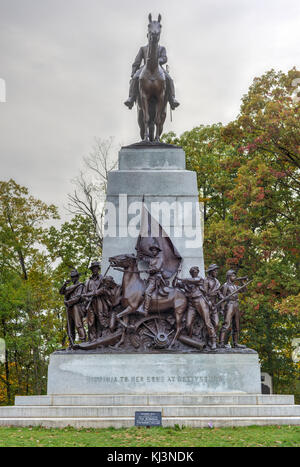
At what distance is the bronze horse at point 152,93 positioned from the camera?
59.9 feet

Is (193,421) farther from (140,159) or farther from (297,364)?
(297,364)

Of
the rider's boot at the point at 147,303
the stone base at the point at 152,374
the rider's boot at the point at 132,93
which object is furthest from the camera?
the rider's boot at the point at 132,93

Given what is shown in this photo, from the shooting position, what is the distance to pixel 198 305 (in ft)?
51.8

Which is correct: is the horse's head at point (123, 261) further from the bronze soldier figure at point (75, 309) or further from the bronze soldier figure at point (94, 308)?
the bronze soldier figure at point (75, 309)

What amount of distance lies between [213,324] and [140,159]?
5.79 m

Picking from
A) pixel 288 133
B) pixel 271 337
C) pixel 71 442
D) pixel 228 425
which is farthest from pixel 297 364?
pixel 71 442

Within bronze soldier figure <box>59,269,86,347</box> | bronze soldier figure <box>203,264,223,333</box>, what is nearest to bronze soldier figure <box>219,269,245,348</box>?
bronze soldier figure <box>203,264,223,333</box>

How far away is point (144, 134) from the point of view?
19984 mm

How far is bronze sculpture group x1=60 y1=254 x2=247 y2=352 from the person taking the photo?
51.8 ft

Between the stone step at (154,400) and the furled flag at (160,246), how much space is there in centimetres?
367

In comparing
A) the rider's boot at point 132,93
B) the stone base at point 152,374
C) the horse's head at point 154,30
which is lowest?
the stone base at point 152,374

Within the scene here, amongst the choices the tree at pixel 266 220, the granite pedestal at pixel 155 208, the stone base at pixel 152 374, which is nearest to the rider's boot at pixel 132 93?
the granite pedestal at pixel 155 208

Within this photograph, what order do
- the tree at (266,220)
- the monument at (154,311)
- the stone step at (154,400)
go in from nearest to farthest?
the stone step at (154,400), the monument at (154,311), the tree at (266,220)

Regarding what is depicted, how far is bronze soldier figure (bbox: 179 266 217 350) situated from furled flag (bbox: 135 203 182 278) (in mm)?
952
